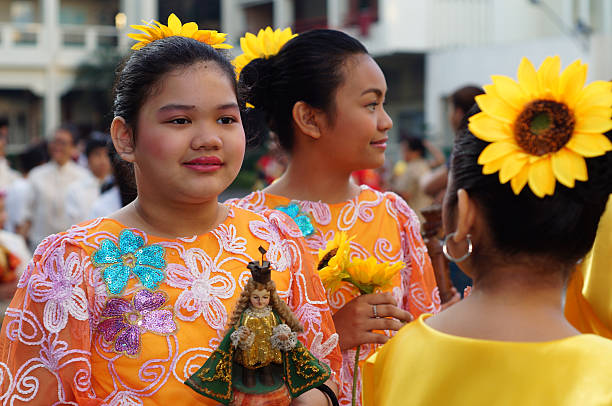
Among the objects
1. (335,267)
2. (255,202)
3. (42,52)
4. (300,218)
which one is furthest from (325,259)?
(42,52)

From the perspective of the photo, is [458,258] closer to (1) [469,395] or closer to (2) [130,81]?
(1) [469,395]

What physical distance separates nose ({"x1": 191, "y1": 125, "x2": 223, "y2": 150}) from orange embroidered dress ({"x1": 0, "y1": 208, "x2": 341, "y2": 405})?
26 cm

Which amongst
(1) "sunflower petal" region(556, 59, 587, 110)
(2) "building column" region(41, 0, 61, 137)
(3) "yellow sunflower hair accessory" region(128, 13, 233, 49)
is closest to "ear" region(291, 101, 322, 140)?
(3) "yellow sunflower hair accessory" region(128, 13, 233, 49)

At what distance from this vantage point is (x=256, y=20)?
83.5 ft

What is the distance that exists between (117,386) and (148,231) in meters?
0.42

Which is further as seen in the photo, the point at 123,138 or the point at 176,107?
the point at 123,138

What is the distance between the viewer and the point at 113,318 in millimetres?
2055

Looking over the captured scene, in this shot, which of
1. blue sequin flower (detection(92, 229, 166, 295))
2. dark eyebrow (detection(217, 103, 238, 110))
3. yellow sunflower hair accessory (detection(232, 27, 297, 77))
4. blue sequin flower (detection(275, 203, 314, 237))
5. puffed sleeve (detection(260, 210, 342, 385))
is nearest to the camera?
blue sequin flower (detection(92, 229, 166, 295))

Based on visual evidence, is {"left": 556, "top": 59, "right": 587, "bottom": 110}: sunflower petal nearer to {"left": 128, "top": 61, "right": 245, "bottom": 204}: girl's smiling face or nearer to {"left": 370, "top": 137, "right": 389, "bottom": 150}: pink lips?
{"left": 128, "top": 61, "right": 245, "bottom": 204}: girl's smiling face

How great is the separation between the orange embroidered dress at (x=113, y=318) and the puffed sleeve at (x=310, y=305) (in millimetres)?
184

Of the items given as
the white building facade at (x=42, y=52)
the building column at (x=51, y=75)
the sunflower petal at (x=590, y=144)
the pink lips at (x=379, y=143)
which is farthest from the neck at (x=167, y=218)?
the building column at (x=51, y=75)

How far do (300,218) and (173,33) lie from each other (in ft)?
2.58

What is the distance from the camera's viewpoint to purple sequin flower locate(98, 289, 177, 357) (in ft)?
6.72

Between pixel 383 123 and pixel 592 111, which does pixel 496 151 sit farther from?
pixel 383 123
